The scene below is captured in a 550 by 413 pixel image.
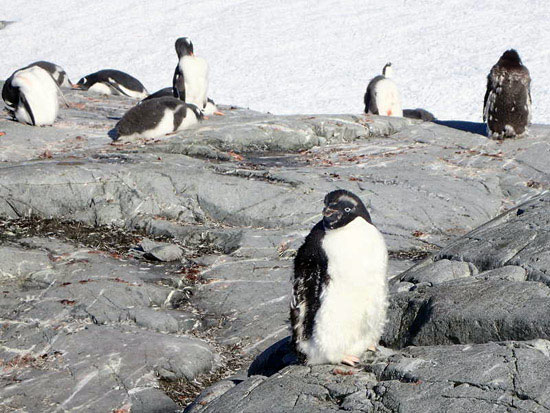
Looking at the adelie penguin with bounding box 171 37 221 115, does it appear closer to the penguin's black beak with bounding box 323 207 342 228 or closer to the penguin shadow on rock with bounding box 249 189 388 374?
Answer: the penguin shadow on rock with bounding box 249 189 388 374

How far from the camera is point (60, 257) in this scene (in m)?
6.59

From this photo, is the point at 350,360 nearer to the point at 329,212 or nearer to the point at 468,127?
the point at 329,212

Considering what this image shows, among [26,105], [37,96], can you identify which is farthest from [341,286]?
[26,105]

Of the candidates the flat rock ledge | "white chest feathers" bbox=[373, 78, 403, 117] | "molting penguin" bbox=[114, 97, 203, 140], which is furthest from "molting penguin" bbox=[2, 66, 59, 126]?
→ "white chest feathers" bbox=[373, 78, 403, 117]

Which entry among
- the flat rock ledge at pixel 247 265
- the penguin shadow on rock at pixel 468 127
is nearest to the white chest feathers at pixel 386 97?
the penguin shadow on rock at pixel 468 127

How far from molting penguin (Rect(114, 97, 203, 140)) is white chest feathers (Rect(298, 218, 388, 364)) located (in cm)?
672

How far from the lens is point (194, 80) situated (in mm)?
12070

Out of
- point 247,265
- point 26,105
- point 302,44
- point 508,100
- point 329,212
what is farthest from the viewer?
point 302,44

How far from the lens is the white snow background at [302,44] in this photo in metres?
23.2

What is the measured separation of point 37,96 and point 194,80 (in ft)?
8.58

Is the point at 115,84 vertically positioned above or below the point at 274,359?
above

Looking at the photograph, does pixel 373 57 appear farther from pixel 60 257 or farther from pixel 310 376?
pixel 310 376

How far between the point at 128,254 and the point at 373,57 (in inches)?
828

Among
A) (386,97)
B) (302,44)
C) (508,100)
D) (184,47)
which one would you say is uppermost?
(302,44)
